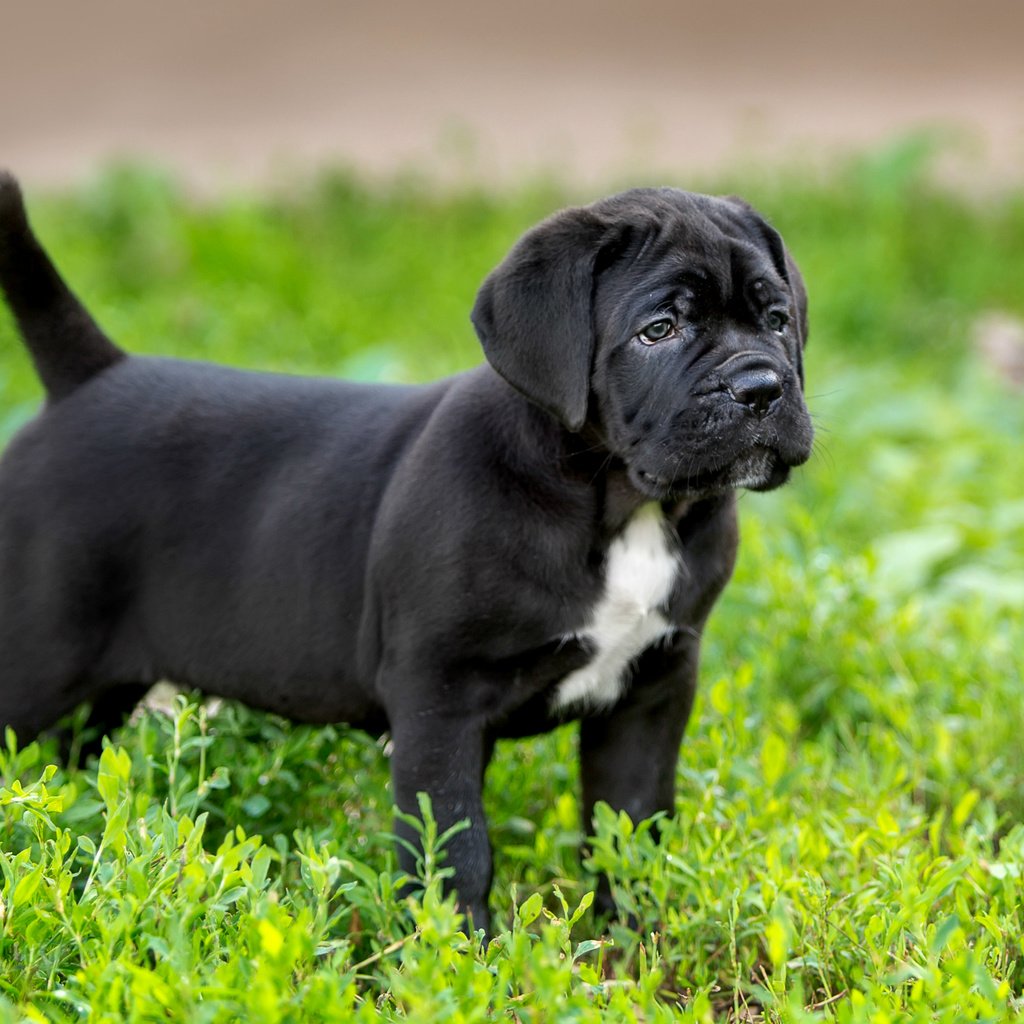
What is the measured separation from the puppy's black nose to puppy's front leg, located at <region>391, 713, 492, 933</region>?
2.67 feet

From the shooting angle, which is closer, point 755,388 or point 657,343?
point 755,388

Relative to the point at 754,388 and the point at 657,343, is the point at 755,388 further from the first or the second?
the point at 657,343

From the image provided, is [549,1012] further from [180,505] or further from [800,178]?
[800,178]

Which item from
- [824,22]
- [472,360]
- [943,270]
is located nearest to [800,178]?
[943,270]

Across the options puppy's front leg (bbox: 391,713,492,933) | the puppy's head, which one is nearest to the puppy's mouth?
the puppy's head

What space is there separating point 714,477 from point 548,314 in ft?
1.45

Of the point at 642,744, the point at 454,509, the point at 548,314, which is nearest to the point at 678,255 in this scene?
the point at 548,314

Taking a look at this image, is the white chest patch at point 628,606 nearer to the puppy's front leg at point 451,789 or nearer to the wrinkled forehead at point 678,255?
the puppy's front leg at point 451,789

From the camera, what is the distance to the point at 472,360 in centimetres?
734

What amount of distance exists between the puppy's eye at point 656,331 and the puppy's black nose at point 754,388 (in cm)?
19

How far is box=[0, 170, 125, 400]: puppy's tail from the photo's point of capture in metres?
3.45

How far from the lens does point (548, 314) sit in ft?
9.70

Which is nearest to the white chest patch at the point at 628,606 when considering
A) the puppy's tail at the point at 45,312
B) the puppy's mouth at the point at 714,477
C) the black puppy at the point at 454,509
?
the black puppy at the point at 454,509

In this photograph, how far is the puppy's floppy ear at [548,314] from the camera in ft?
9.57
